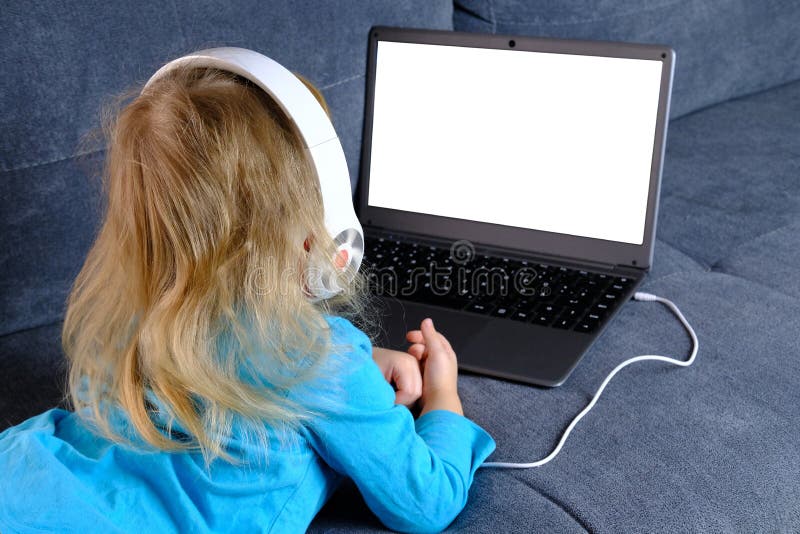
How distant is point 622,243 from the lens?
1.21 m

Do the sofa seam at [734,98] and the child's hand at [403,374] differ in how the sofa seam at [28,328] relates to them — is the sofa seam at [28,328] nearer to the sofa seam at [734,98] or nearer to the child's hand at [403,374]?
the child's hand at [403,374]

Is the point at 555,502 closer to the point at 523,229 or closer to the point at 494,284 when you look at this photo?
the point at 494,284

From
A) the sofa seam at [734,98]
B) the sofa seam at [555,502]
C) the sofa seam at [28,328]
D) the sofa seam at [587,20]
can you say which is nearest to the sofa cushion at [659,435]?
the sofa seam at [555,502]

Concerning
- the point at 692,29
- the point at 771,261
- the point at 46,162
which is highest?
the point at 692,29

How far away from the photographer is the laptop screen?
120 centimetres

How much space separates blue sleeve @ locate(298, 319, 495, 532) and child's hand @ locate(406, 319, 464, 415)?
0.35 feet

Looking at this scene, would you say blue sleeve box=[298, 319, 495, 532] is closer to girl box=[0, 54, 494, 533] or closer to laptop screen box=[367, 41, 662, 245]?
girl box=[0, 54, 494, 533]

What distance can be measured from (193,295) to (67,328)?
0.29 metres

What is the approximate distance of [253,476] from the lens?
2.51 ft

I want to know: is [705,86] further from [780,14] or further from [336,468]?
[336,468]

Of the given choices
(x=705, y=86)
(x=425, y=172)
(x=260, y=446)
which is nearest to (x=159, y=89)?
(x=260, y=446)

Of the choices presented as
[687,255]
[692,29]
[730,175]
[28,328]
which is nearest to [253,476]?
[28,328]

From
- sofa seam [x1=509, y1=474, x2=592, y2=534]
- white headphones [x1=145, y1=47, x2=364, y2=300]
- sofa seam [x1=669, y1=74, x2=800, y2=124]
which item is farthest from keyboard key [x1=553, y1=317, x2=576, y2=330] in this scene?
sofa seam [x1=669, y1=74, x2=800, y2=124]

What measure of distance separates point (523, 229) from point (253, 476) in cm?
63
